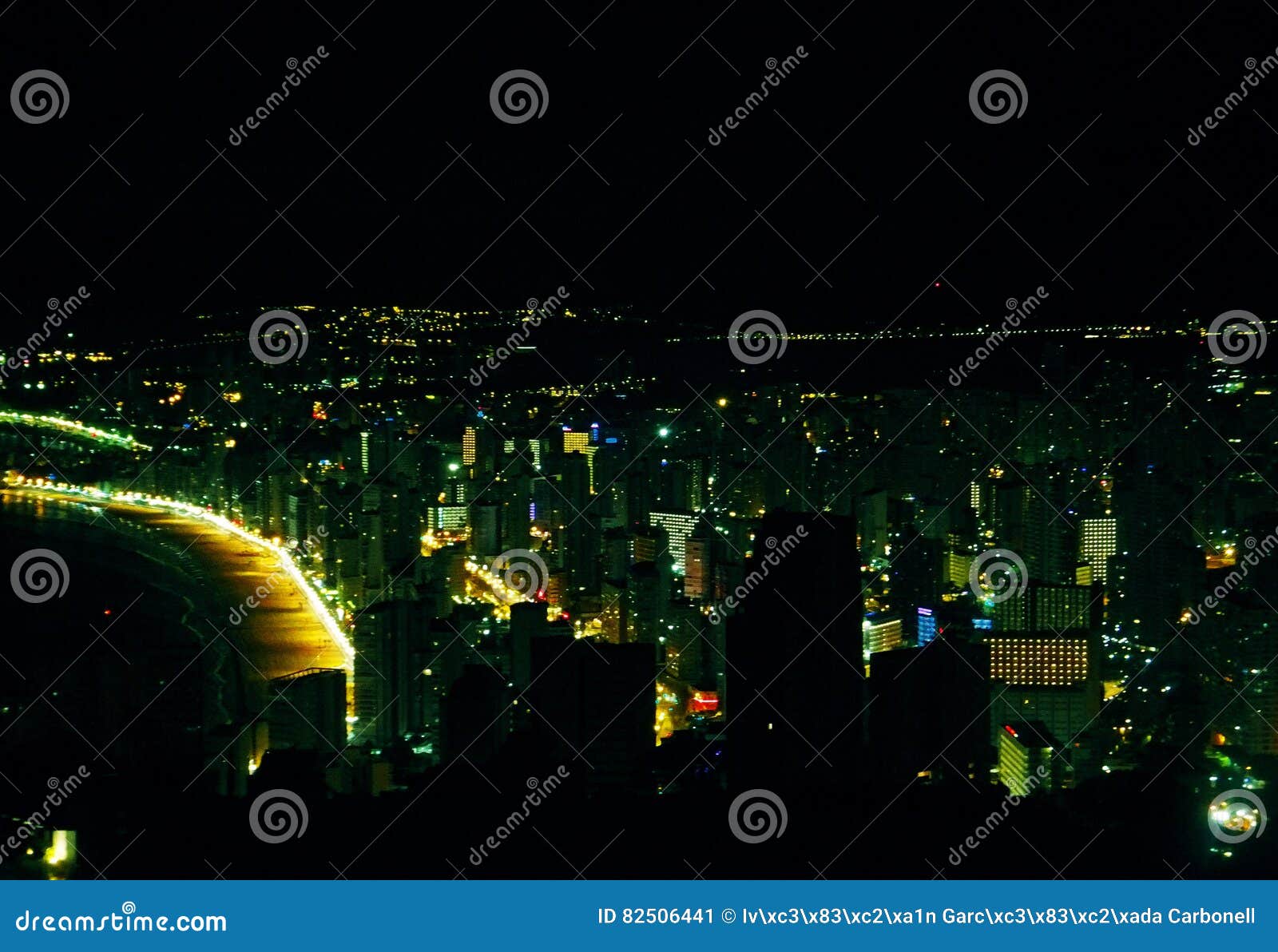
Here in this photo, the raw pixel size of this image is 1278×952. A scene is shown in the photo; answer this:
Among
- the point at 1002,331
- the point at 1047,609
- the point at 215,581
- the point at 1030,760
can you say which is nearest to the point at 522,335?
the point at 215,581

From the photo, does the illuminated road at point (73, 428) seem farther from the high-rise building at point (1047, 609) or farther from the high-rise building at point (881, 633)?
the high-rise building at point (1047, 609)

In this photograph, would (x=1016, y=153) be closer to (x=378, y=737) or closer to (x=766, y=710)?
(x=766, y=710)

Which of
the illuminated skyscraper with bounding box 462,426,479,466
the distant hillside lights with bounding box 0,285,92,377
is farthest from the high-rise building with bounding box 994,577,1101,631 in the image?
the illuminated skyscraper with bounding box 462,426,479,466

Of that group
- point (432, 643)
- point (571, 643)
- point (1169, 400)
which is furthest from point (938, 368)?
point (571, 643)

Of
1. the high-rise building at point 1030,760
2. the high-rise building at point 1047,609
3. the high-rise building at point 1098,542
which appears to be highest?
the high-rise building at point 1098,542

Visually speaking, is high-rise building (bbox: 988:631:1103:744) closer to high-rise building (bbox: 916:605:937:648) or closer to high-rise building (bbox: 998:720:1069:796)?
high-rise building (bbox: 998:720:1069:796)

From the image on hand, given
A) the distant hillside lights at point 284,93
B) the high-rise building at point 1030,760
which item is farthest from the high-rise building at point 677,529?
the distant hillside lights at point 284,93
